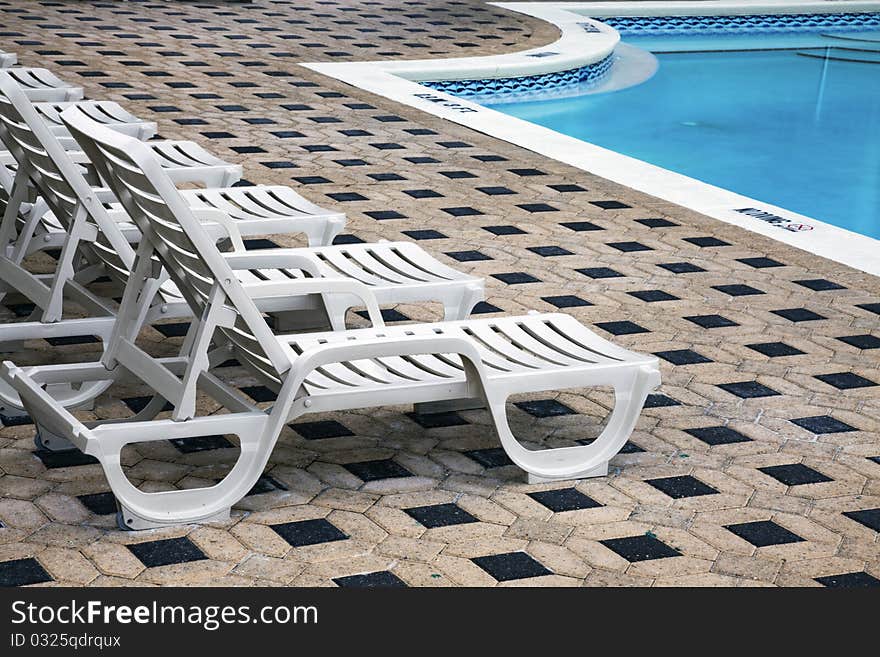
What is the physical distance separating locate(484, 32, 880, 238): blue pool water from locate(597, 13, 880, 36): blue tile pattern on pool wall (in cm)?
56

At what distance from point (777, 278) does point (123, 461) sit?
11.3ft

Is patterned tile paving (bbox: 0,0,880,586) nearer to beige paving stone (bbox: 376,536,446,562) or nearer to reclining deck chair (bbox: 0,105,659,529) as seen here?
beige paving stone (bbox: 376,536,446,562)

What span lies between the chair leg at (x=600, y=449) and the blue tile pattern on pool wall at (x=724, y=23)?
1326cm

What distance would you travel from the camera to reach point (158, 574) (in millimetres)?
3361

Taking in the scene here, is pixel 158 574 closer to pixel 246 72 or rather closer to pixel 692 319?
pixel 692 319

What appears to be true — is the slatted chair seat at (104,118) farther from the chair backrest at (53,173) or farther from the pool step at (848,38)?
the pool step at (848,38)

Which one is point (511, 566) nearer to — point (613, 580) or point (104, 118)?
point (613, 580)

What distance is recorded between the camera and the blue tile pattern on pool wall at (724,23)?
16828 millimetres

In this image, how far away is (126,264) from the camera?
4352 mm

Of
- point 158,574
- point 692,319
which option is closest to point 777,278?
point 692,319

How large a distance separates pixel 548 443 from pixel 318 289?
853mm

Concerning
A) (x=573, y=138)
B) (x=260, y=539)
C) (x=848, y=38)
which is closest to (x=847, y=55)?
(x=848, y=38)

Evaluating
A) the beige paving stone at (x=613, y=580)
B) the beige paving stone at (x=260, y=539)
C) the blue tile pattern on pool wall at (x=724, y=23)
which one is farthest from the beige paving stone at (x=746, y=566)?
the blue tile pattern on pool wall at (x=724, y=23)

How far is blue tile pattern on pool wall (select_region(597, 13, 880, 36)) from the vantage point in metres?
16.8
